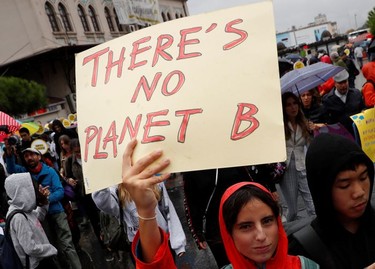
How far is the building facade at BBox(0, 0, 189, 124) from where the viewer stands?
2362cm

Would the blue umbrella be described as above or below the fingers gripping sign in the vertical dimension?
below

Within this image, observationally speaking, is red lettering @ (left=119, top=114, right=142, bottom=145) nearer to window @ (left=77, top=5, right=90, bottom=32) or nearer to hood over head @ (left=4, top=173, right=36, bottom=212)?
hood over head @ (left=4, top=173, right=36, bottom=212)

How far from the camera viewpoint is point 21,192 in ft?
10.1

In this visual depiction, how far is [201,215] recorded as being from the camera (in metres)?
2.68

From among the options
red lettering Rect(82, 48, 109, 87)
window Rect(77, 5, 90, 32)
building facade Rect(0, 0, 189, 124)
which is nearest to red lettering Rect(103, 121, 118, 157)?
red lettering Rect(82, 48, 109, 87)

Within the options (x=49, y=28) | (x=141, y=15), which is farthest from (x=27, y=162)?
(x=141, y=15)

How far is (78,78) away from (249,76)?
28.9 inches

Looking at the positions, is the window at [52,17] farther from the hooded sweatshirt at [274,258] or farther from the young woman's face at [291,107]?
the hooded sweatshirt at [274,258]

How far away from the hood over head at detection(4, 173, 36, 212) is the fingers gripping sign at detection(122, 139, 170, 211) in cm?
215

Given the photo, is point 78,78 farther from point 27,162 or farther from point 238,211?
point 27,162

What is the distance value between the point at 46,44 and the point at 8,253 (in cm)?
2311

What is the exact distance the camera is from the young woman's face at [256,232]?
1462mm

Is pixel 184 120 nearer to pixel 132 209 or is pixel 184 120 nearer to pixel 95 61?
pixel 95 61

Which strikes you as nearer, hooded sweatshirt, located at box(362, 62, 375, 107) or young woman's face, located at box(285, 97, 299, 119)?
young woman's face, located at box(285, 97, 299, 119)
